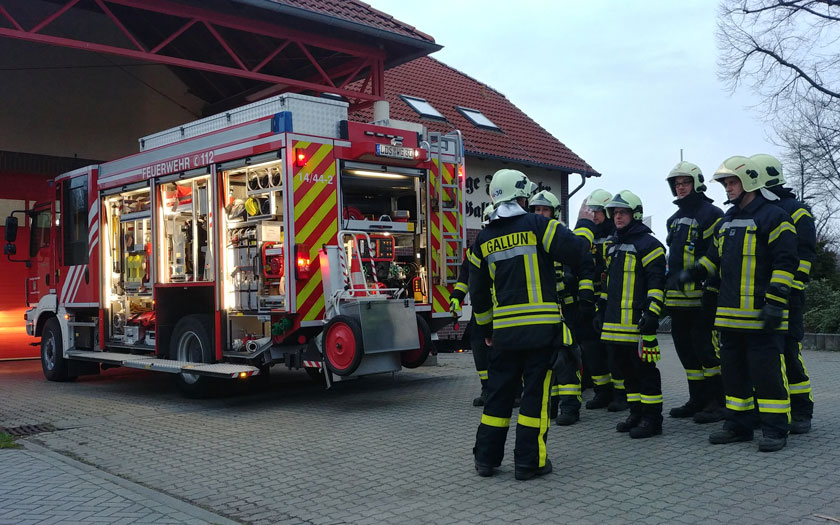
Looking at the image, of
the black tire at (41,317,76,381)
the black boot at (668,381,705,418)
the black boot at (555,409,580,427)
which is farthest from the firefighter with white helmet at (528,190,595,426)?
the black tire at (41,317,76,381)

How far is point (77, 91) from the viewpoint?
14.6 meters

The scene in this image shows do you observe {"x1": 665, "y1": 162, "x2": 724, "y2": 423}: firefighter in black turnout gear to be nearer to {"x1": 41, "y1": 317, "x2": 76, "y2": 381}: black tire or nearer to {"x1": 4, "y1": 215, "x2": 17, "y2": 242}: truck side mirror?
{"x1": 41, "y1": 317, "x2": 76, "y2": 381}: black tire

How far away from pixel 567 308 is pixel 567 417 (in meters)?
1.06

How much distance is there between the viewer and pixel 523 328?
16.4 feet

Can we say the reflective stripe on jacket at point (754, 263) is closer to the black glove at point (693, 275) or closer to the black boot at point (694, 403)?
the black glove at point (693, 275)

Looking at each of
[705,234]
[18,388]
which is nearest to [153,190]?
[18,388]

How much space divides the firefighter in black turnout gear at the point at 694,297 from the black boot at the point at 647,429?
648 mm

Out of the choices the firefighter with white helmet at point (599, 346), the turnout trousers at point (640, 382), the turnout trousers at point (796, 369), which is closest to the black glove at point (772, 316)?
the turnout trousers at point (796, 369)

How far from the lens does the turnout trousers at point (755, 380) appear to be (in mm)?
5434

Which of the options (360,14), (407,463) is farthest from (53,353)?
(407,463)

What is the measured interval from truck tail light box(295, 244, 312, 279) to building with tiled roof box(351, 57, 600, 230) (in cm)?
769

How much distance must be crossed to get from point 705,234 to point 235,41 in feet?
33.7

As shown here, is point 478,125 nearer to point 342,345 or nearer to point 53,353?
point 53,353

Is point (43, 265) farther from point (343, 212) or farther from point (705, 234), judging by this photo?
point (705, 234)
